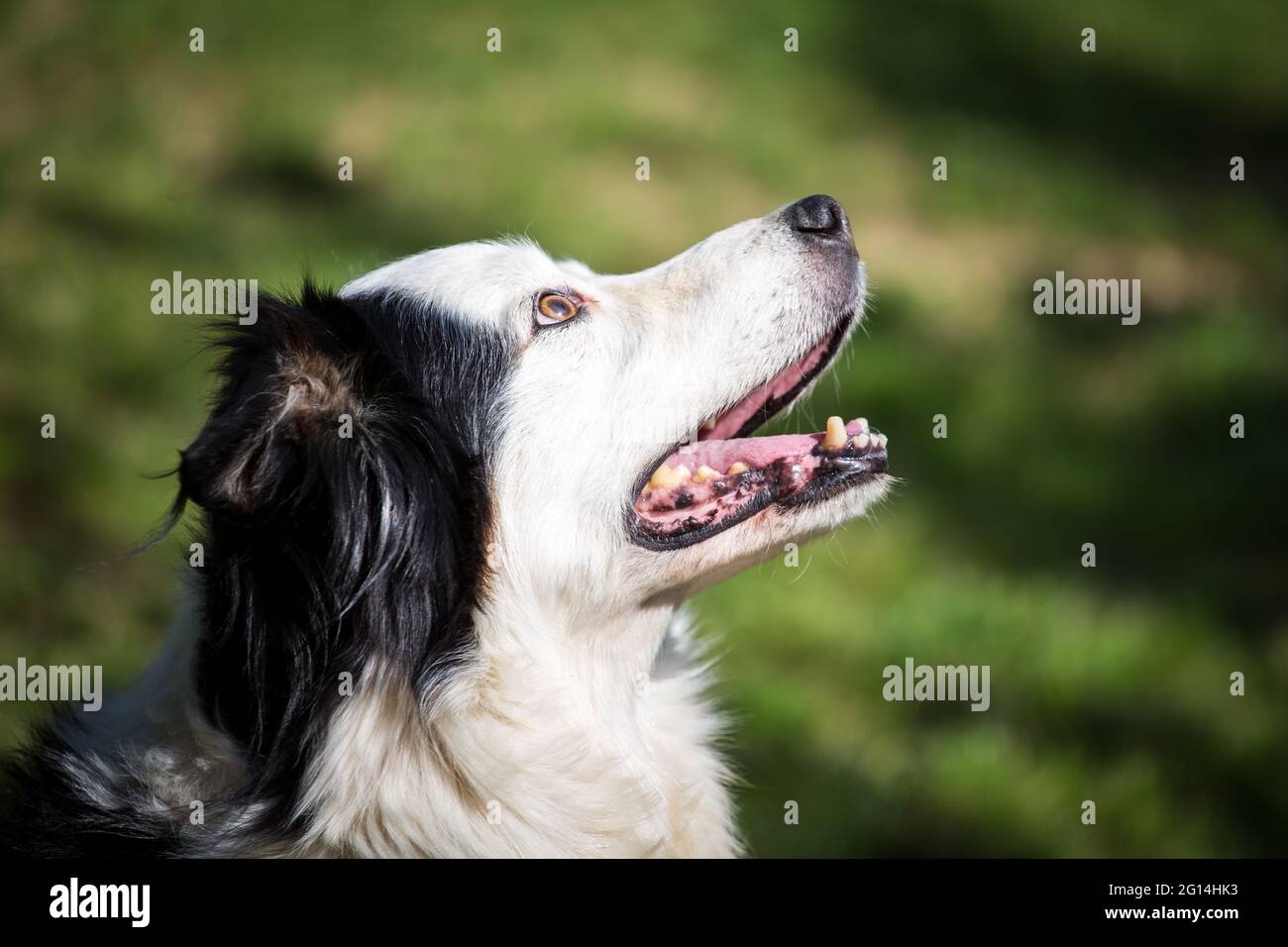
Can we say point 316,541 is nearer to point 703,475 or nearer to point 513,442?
point 513,442

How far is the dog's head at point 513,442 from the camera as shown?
241 cm

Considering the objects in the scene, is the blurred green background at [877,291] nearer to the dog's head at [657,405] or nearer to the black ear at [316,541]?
the black ear at [316,541]

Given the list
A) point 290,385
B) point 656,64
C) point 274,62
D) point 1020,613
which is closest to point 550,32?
point 656,64

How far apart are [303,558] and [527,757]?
63 centimetres

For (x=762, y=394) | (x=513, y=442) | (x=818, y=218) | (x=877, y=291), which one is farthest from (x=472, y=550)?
(x=877, y=291)

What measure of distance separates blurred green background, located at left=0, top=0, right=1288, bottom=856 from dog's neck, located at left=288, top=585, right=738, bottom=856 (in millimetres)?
743

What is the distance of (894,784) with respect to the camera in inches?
161

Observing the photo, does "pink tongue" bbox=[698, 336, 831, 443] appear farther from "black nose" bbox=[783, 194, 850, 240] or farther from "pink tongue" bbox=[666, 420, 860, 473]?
"black nose" bbox=[783, 194, 850, 240]

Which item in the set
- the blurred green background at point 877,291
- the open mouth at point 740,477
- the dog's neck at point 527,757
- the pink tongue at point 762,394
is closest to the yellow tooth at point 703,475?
the open mouth at point 740,477

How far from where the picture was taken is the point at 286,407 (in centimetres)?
240

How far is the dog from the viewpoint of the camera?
243cm

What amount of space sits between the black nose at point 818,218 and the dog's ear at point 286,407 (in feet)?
3.32
